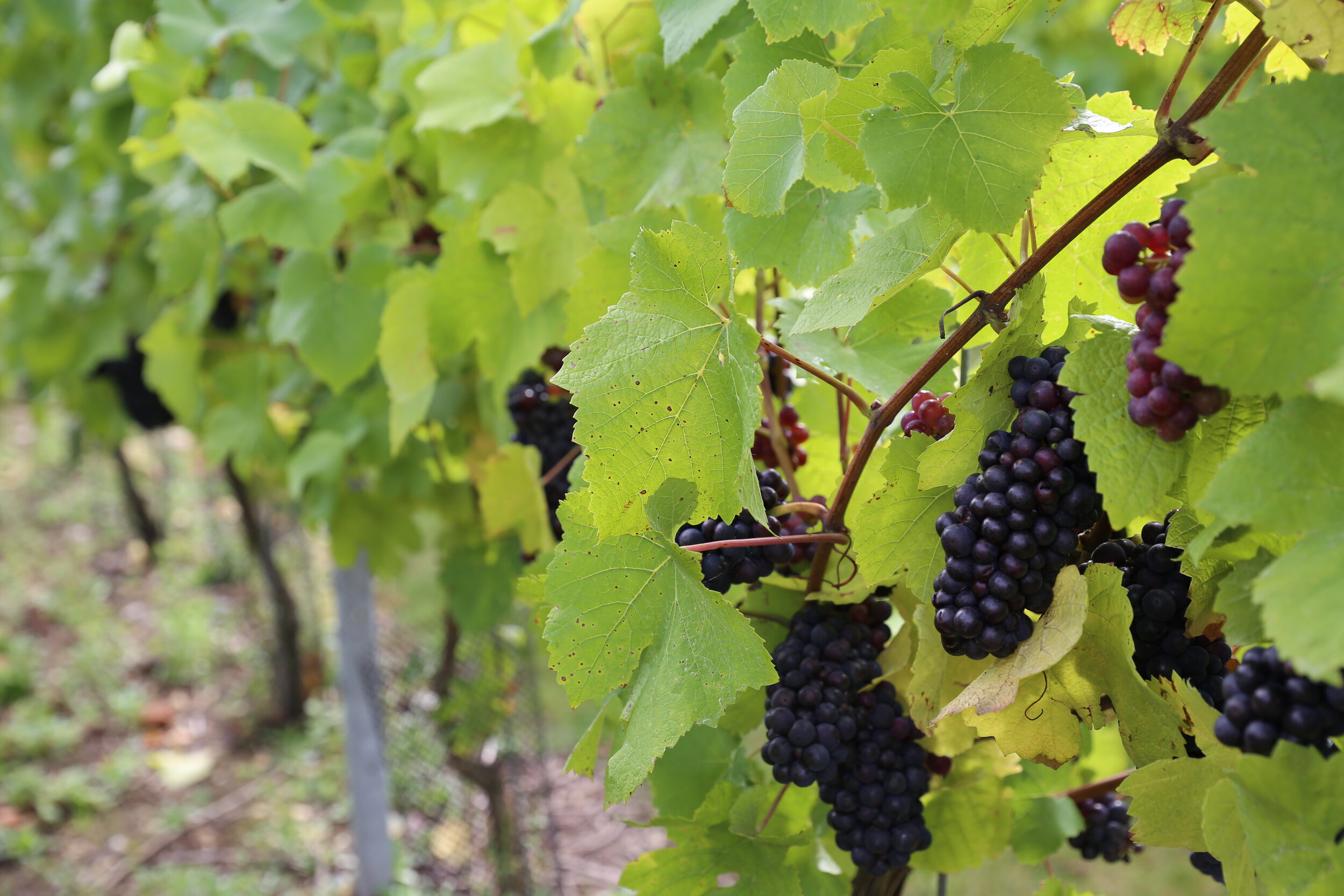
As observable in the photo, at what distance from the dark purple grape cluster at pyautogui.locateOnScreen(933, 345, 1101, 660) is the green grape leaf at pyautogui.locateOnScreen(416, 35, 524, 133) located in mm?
921

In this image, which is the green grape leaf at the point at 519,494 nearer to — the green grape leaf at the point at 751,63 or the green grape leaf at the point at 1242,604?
the green grape leaf at the point at 751,63

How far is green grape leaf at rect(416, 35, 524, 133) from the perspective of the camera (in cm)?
134

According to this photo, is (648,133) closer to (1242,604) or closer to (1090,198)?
(1090,198)

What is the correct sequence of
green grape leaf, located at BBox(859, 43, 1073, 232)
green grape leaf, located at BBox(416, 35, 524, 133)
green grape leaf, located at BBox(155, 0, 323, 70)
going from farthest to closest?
green grape leaf, located at BBox(155, 0, 323, 70)
green grape leaf, located at BBox(416, 35, 524, 133)
green grape leaf, located at BBox(859, 43, 1073, 232)

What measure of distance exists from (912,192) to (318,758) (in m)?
4.01

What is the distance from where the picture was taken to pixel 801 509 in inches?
34.0

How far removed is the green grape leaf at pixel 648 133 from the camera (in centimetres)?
112

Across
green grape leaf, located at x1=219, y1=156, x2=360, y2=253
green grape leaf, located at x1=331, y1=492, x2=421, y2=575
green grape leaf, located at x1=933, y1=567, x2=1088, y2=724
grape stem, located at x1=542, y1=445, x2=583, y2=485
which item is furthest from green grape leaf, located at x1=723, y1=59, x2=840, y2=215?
green grape leaf, located at x1=331, y1=492, x2=421, y2=575

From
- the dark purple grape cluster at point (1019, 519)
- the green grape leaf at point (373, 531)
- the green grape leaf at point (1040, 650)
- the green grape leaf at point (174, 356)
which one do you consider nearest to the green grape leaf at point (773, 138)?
the dark purple grape cluster at point (1019, 519)

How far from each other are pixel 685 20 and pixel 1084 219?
1.52ft

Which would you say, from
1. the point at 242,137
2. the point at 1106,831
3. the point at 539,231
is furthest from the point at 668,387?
the point at 242,137

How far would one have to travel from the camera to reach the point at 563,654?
76 cm

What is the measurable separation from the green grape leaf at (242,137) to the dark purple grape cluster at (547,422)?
2.09ft

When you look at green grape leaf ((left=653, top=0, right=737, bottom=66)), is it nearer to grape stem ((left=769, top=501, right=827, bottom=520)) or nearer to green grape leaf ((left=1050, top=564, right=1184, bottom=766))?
grape stem ((left=769, top=501, right=827, bottom=520))
